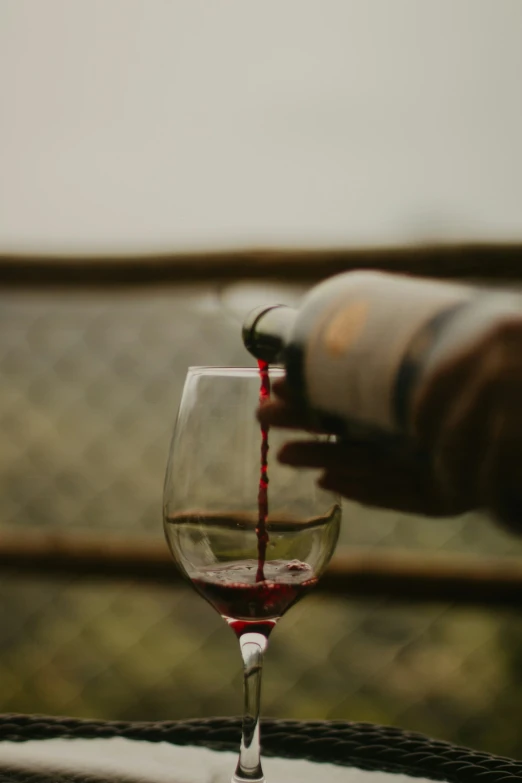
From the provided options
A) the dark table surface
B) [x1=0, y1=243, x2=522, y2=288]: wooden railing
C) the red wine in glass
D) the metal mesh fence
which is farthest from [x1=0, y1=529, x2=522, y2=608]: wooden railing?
the red wine in glass

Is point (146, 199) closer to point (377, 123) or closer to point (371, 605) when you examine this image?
point (371, 605)

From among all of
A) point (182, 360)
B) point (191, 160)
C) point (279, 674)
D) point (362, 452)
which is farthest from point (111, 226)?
point (191, 160)

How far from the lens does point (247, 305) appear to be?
4.29 feet

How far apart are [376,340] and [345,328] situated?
0.03 m

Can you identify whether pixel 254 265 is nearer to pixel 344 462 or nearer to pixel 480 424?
pixel 344 462

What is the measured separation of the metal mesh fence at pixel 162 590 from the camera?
1.42 metres

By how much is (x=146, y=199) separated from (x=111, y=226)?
88 centimetres

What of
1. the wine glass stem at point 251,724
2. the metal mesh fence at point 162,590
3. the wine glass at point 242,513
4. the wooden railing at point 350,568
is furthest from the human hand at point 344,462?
the metal mesh fence at point 162,590

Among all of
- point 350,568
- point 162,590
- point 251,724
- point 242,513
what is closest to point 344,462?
point 242,513

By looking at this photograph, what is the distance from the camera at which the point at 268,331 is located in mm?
579

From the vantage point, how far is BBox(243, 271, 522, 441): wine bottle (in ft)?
1.29

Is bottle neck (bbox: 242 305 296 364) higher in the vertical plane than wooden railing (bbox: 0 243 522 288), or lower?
higher

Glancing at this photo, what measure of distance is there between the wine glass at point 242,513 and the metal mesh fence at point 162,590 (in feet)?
2.71

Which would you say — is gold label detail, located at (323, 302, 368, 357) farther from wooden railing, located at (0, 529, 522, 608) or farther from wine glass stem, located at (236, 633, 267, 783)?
wooden railing, located at (0, 529, 522, 608)
